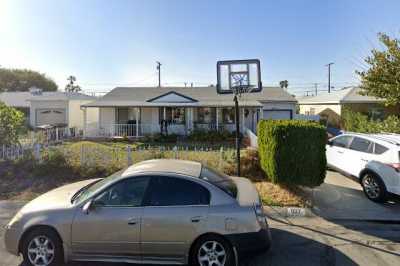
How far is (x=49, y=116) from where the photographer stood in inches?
1107

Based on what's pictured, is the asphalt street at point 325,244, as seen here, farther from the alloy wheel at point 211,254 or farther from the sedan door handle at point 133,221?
the sedan door handle at point 133,221

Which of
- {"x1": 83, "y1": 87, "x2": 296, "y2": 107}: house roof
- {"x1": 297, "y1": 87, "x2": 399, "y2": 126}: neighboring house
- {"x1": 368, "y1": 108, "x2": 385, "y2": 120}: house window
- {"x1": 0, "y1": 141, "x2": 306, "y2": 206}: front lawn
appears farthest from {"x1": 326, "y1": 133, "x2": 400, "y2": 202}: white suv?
{"x1": 368, "y1": 108, "x2": 385, "y2": 120}: house window

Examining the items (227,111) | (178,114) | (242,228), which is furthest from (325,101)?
(242,228)

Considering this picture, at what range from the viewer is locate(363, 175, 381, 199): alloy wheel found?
26.4ft

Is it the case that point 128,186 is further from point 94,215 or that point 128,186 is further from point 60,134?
point 60,134

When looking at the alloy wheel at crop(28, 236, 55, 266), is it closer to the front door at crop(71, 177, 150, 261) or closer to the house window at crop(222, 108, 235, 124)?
the front door at crop(71, 177, 150, 261)

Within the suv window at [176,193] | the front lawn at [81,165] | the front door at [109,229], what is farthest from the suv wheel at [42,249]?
the front lawn at [81,165]

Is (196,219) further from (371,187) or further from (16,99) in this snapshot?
(16,99)

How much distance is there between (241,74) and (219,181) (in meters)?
6.12

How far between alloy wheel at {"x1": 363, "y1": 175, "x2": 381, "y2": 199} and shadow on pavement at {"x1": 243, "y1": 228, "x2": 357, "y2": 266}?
3233 mm

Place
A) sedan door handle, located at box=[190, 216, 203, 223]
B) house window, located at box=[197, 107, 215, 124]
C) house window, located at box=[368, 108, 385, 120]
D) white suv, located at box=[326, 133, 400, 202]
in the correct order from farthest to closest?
house window, located at box=[197, 107, 215, 124] < house window, located at box=[368, 108, 385, 120] < white suv, located at box=[326, 133, 400, 202] < sedan door handle, located at box=[190, 216, 203, 223]

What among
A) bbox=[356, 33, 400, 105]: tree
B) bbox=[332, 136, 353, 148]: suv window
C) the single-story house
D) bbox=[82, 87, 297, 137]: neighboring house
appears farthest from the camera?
the single-story house

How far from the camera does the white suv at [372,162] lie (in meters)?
7.74

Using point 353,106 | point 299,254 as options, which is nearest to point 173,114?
point 353,106
